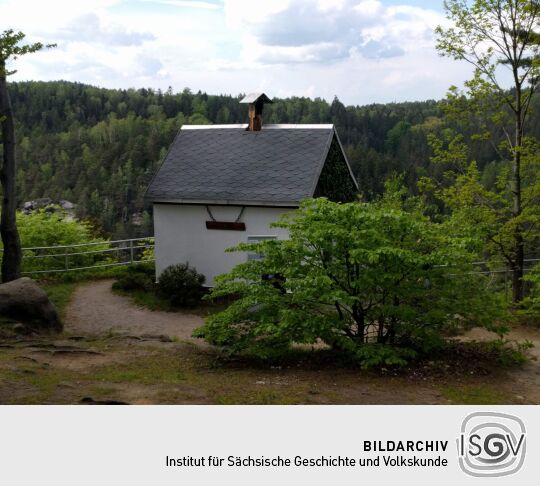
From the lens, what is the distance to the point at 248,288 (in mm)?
11617

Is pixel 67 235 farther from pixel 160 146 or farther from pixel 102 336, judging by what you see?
pixel 160 146

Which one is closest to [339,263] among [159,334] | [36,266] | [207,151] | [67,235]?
[159,334]

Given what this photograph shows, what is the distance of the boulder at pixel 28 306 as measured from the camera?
43.8 ft

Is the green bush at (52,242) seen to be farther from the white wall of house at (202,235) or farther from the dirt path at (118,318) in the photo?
the white wall of house at (202,235)

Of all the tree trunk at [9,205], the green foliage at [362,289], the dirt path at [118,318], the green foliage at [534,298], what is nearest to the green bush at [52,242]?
the dirt path at [118,318]

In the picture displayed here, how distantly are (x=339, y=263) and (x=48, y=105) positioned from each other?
5519 inches

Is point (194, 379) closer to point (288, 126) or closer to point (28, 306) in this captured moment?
point (28, 306)

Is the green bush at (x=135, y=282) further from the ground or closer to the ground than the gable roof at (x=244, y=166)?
closer to the ground

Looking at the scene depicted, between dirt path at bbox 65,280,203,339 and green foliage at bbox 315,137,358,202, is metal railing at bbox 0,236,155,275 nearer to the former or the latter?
dirt path at bbox 65,280,203,339

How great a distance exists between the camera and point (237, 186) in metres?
18.9

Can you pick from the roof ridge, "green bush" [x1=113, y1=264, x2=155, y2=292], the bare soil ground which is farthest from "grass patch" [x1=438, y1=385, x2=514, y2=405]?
"green bush" [x1=113, y1=264, x2=155, y2=292]

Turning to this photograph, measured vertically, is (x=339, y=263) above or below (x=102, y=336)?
above

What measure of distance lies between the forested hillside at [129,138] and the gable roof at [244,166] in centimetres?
A: 5874

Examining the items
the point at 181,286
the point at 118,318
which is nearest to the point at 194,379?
the point at 118,318
